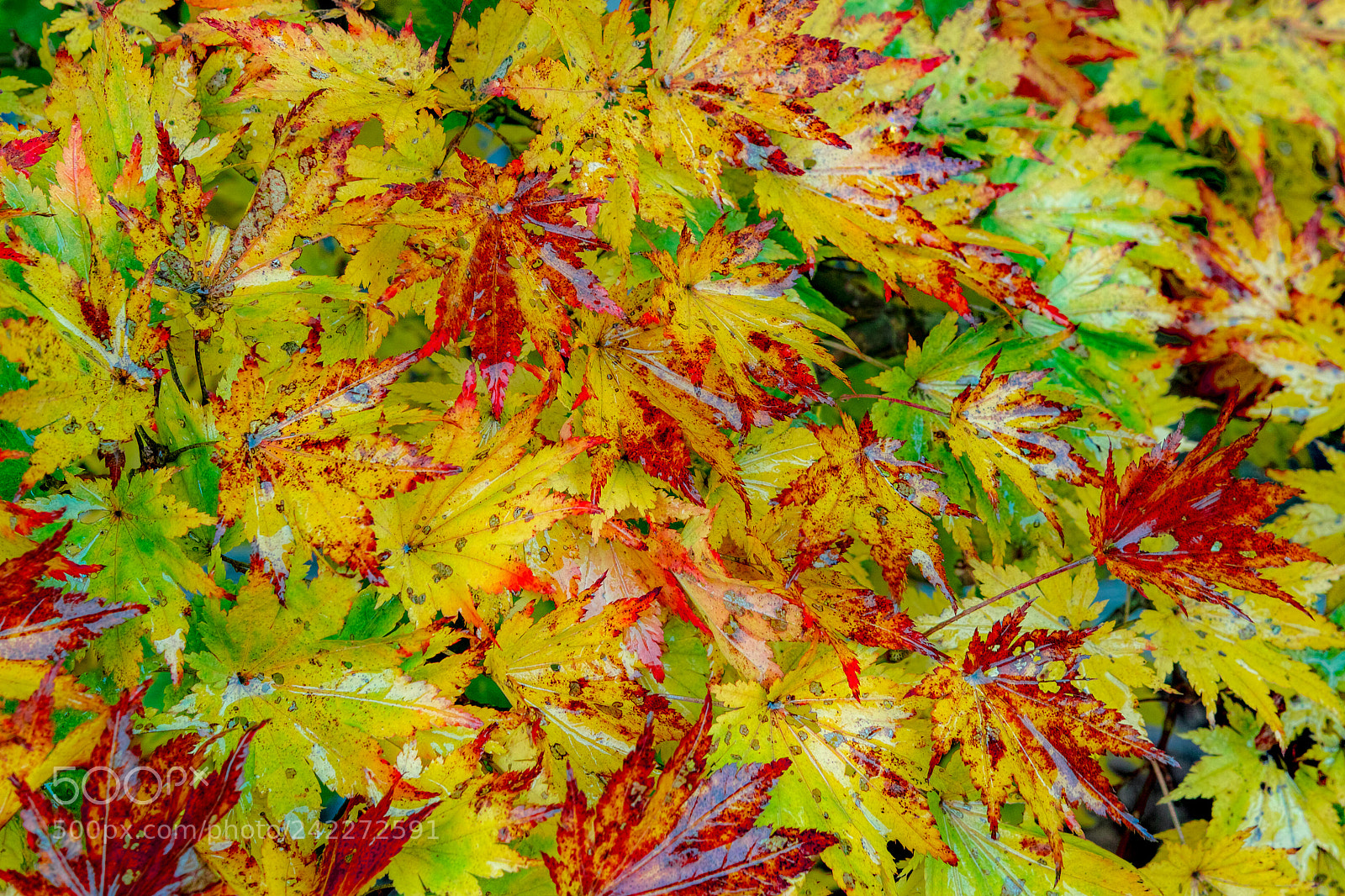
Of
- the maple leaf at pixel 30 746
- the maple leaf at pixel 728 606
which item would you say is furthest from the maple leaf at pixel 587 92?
the maple leaf at pixel 30 746

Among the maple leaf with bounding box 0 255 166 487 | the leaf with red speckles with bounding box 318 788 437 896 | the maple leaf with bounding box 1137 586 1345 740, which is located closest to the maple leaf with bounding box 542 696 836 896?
the leaf with red speckles with bounding box 318 788 437 896

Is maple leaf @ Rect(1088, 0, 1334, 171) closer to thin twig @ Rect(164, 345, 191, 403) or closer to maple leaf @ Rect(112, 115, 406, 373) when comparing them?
maple leaf @ Rect(112, 115, 406, 373)

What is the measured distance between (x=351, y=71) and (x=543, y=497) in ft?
1.37

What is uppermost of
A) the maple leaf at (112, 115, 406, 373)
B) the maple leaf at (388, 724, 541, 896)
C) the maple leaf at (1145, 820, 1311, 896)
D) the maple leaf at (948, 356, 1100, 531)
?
the maple leaf at (112, 115, 406, 373)

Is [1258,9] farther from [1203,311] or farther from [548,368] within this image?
[548,368]

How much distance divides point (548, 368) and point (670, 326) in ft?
0.39

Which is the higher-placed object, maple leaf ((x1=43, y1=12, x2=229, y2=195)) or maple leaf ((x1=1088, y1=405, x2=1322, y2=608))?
maple leaf ((x1=43, y1=12, x2=229, y2=195))

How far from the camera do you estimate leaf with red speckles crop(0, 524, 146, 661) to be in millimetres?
492

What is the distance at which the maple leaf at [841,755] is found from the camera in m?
0.64

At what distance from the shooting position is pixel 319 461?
0.56 meters

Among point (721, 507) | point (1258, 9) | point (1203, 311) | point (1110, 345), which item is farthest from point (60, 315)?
point (1258, 9)

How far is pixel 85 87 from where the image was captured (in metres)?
0.63

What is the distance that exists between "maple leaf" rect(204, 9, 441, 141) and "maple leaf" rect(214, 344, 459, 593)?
24 cm

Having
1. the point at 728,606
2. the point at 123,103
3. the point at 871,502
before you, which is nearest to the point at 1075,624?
the point at 871,502
